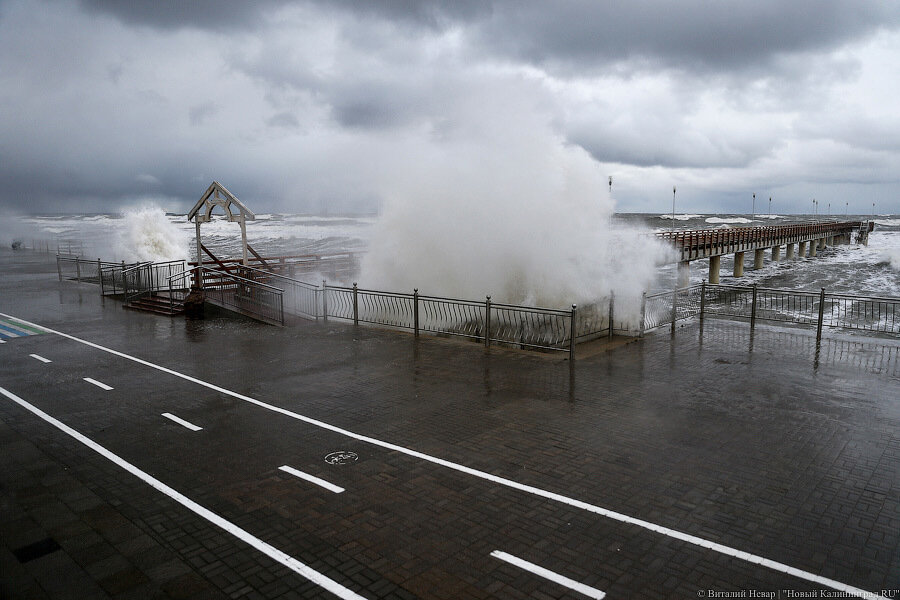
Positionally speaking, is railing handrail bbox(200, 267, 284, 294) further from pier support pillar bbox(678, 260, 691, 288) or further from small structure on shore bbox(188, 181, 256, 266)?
pier support pillar bbox(678, 260, 691, 288)

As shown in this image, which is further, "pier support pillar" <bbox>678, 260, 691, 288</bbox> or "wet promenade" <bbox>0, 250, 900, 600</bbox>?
"pier support pillar" <bbox>678, 260, 691, 288</bbox>

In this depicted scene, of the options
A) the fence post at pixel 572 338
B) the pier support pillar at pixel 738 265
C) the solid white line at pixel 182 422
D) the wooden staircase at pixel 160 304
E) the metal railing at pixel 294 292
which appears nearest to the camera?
the solid white line at pixel 182 422

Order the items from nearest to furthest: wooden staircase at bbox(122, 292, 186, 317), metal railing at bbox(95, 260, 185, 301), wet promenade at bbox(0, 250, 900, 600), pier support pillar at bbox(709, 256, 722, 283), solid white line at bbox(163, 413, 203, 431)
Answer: wet promenade at bbox(0, 250, 900, 600) → solid white line at bbox(163, 413, 203, 431) → wooden staircase at bbox(122, 292, 186, 317) → metal railing at bbox(95, 260, 185, 301) → pier support pillar at bbox(709, 256, 722, 283)

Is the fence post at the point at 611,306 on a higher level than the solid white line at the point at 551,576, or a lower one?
higher

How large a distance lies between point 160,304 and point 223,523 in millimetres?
16135

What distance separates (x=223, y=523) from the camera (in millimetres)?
5672

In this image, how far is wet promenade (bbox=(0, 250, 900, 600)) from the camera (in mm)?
4848

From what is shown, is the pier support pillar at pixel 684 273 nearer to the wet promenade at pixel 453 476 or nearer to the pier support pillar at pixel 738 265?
the pier support pillar at pixel 738 265

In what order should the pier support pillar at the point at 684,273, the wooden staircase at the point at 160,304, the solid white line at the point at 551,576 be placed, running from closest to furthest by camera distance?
the solid white line at the point at 551,576, the wooden staircase at the point at 160,304, the pier support pillar at the point at 684,273

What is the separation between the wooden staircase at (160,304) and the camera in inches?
745

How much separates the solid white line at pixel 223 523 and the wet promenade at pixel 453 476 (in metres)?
0.03

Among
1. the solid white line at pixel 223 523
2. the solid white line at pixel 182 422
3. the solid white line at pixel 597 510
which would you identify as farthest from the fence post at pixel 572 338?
the solid white line at pixel 223 523

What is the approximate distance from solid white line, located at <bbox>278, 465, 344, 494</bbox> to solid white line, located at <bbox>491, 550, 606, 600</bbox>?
2.06m

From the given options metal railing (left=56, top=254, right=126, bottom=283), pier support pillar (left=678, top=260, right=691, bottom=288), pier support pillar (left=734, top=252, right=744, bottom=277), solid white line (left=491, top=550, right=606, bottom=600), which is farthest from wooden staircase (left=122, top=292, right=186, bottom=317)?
pier support pillar (left=734, top=252, right=744, bottom=277)
